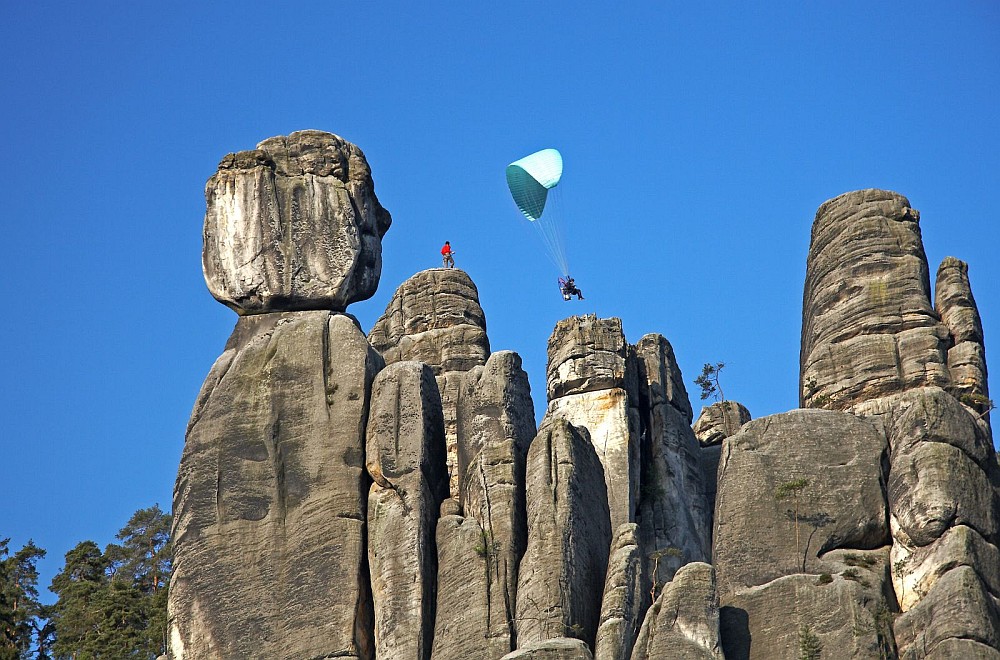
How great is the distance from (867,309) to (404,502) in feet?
54.1

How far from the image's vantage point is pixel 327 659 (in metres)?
52.5

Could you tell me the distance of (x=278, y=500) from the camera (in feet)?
181

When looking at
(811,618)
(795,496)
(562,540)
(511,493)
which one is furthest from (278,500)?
(811,618)

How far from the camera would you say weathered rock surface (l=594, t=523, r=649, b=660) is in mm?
50031

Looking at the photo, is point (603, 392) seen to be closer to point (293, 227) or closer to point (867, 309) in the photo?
point (867, 309)

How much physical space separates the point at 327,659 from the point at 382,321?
88.5 ft

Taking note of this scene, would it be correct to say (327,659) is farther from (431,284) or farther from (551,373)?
(431,284)

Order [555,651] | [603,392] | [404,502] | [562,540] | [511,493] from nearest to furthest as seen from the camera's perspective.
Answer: [555,651], [562,540], [511,493], [404,502], [603,392]

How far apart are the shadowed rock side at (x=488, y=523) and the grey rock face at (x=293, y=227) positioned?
5.38 metres

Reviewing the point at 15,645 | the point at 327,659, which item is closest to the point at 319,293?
the point at 327,659

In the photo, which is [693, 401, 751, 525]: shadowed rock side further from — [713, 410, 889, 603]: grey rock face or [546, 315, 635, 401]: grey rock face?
[713, 410, 889, 603]: grey rock face

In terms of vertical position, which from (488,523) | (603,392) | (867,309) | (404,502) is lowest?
(488,523)

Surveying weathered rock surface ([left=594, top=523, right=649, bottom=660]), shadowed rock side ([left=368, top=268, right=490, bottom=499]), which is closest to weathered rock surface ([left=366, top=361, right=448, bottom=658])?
weathered rock surface ([left=594, top=523, right=649, bottom=660])

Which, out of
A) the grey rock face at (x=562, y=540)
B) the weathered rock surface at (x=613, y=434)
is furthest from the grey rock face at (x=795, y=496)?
the weathered rock surface at (x=613, y=434)
